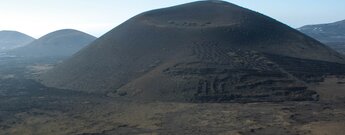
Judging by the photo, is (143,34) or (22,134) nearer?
(22,134)

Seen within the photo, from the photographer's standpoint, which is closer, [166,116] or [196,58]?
[166,116]

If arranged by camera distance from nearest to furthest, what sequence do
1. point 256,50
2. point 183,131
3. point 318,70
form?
point 183,131
point 318,70
point 256,50

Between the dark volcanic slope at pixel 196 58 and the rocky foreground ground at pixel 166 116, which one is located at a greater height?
the dark volcanic slope at pixel 196 58

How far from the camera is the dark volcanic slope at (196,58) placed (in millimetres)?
60344

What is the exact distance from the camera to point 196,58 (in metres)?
69.9

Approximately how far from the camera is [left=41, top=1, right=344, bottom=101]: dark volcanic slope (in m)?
60.3

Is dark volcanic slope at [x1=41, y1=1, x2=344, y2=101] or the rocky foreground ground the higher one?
dark volcanic slope at [x1=41, y1=1, x2=344, y2=101]

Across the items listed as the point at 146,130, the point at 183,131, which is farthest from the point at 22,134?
the point at 183,131

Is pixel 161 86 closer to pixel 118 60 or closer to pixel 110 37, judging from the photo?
pixel 118 60

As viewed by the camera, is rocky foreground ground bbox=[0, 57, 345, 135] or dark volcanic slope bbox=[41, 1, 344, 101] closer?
rocky foreground ground bbox=[0, 57, 345, 135]

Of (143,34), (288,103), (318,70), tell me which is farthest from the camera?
(143,34)

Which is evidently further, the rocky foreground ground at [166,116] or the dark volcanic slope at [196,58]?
the dark volcanic slope at [196,58]

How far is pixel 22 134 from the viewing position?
4303 centimetres

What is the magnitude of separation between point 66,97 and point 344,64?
44121 mm
